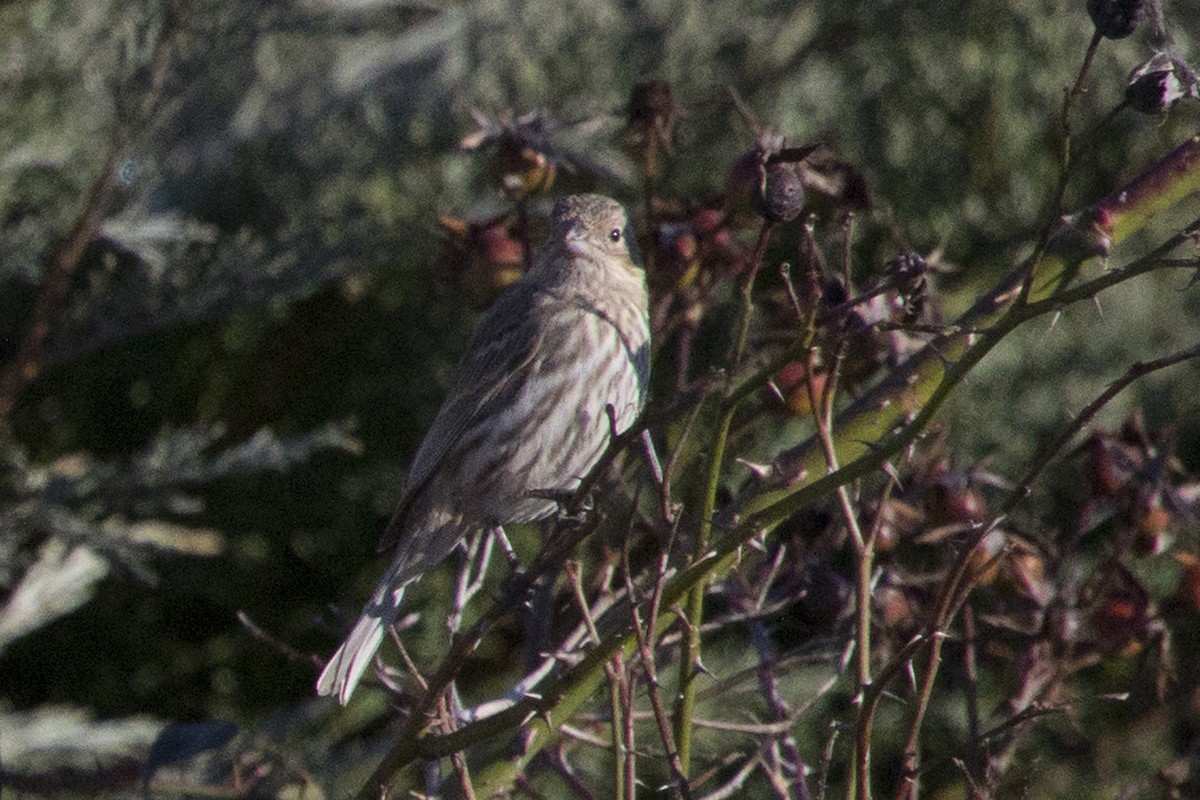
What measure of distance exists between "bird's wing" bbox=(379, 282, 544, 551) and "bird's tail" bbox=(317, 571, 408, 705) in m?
0.44

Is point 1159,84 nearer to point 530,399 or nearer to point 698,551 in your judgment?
point 698,551

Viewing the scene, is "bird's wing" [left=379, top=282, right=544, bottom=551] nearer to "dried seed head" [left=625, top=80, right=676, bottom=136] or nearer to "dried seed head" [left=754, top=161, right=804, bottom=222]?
"dried seed head" [left=625, top=80, right=676, bottom=136]

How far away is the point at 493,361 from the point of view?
3012 millimetres

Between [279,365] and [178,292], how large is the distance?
1.79ft

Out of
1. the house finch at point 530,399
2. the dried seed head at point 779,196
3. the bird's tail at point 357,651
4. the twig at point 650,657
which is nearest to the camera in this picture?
the twig at point 650,657

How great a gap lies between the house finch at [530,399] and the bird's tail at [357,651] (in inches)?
10.6

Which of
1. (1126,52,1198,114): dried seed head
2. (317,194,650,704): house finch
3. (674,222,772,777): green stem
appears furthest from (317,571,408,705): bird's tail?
(1126,52,1198,114): dried seed head

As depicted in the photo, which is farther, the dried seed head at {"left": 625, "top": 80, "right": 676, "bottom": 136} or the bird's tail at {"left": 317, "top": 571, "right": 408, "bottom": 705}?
the dried seed head at {"left": 625, "top": 80, "right": 676, "bottom": 136}

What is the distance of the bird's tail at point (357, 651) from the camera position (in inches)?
85.2

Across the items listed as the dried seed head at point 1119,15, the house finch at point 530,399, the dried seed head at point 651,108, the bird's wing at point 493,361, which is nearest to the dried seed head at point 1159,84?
the dried seed head at point 1119,15

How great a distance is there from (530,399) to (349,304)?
1.02 metres

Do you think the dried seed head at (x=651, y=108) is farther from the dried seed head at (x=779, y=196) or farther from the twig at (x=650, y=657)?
the twig at (x=650, y=657)

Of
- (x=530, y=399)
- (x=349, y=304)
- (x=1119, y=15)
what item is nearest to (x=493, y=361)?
(x=530, y=399)

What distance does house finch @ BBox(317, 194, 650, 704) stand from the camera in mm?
2846
